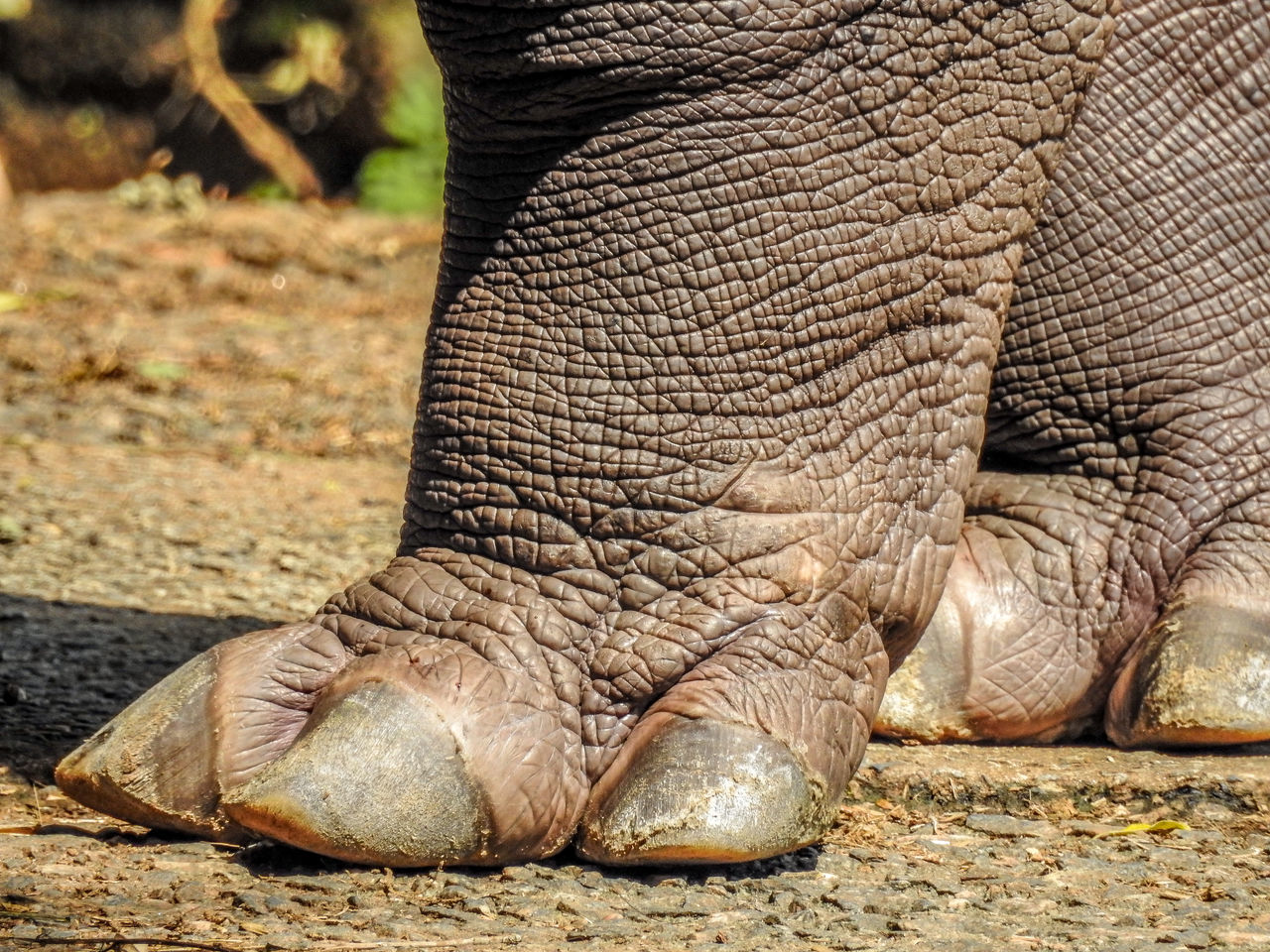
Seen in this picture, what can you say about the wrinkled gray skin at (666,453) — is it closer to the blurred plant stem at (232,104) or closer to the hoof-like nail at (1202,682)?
the hoof-like nail at (1202,682)

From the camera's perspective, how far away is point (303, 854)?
201cm

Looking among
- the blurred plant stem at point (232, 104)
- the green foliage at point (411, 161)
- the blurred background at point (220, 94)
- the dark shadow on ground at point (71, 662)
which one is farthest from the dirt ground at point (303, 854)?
the blurred plant stem at point (232, 104)

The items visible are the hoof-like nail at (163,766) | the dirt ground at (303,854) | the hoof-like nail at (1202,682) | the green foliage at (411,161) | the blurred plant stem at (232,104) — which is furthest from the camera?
the blurred plant stem at (232,104)

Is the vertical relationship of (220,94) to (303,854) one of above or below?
above

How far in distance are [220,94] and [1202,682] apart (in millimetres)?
8536

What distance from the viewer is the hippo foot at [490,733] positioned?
6.18ft

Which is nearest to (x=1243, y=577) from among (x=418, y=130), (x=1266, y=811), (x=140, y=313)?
(x=1266, y=811)

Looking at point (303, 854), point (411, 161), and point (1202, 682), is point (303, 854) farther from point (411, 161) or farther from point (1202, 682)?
point (411, 161)

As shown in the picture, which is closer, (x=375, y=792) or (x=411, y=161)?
(x=375, y=792)

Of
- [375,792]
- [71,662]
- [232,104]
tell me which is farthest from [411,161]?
[375,792]

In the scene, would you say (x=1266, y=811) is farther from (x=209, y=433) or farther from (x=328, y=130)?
(x=328, y=130)

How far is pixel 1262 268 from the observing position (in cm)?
259

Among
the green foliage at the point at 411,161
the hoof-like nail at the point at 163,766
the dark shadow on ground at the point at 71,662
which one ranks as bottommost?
the dark shadow on ground at the point at 71,662

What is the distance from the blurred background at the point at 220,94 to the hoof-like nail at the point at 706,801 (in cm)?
789
